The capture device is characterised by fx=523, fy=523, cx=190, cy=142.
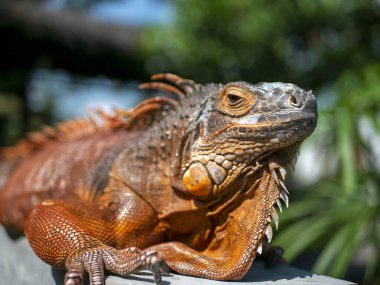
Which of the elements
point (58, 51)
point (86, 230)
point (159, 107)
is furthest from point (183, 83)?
point (58, 51)

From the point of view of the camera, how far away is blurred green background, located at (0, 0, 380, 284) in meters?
3.71

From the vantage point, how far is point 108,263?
1.74 m

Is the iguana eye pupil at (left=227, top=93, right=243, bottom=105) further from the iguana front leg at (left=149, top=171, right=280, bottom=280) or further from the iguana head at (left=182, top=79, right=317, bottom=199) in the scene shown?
the iguana front leg at (left=149, top=171, right=280, bottom=280)

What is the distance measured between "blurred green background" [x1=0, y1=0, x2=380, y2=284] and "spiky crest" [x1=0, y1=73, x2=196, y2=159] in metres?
1.51

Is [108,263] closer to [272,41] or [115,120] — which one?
[115,120]

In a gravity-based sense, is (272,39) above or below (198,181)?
below

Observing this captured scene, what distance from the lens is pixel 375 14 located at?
5.93 m

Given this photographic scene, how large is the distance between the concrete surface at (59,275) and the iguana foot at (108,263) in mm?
46

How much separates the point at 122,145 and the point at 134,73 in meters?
9.04

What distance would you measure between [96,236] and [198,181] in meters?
0.43

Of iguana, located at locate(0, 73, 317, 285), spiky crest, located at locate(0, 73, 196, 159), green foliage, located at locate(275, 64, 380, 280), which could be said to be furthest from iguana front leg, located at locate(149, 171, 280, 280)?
green foliage, located at locate(275, 64, 380, 280)

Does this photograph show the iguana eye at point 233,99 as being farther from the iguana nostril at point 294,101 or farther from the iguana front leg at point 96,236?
the iguana front leg at point 96,236

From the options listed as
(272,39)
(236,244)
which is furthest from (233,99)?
(272,39)

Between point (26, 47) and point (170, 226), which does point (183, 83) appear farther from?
point (26, 47)
